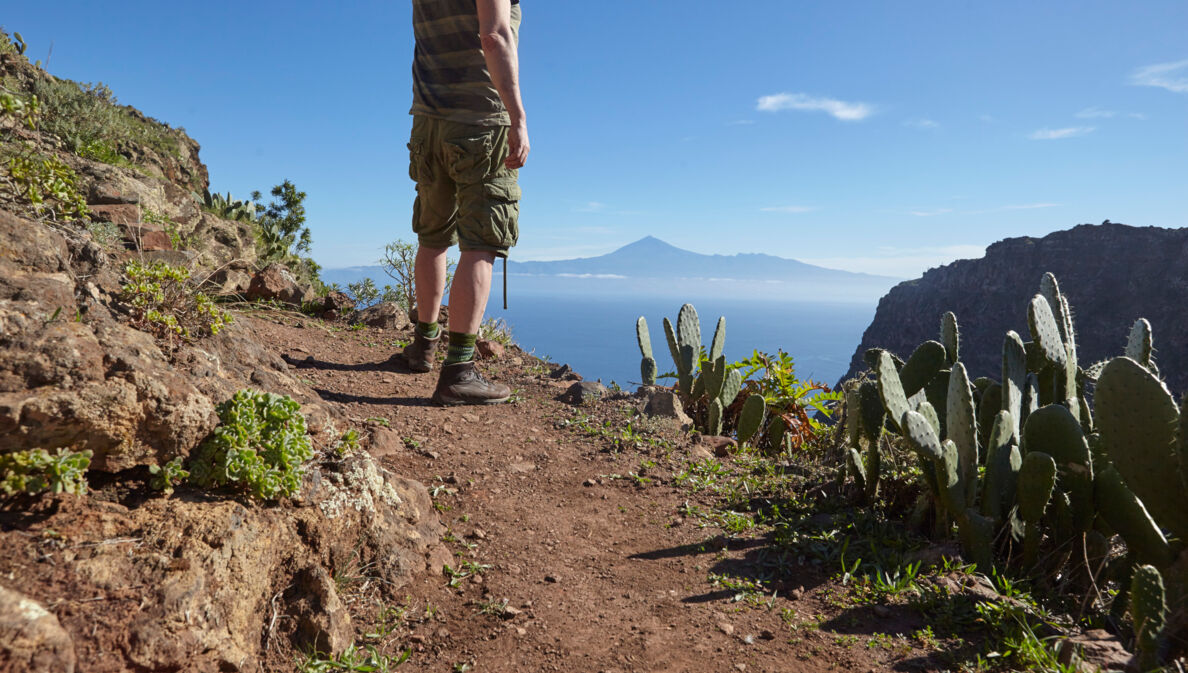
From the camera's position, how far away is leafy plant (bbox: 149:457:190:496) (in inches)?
63.3

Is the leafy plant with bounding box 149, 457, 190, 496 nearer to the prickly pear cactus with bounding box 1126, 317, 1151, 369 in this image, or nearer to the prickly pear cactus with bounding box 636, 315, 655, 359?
the prickly pear cactus with bounding box 1126, 317, 1151, 369

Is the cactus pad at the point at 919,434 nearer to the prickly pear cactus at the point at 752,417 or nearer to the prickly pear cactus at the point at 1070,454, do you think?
the prickly pear cactus at the point at 1070,454

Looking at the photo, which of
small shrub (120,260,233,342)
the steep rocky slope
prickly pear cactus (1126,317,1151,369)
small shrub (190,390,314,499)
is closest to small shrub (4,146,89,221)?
the steep rocky slope

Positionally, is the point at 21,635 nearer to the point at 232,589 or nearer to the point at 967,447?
the point at 232,589

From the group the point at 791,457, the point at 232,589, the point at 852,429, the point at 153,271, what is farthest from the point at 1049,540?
the point at 153,271

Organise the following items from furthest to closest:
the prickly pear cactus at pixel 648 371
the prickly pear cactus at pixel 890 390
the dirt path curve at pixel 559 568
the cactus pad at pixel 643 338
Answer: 1. the cactus pad at pixel 643 338
2. the prickly pear cactus at pixel 648 371
3. the prickly pear cactus at pixel 890 390
4. the dirt path curve at pixel 559 568

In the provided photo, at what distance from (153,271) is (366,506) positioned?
1.21m

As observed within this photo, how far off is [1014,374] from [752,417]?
4.76 feet

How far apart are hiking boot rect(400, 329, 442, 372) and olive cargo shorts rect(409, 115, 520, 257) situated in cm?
96

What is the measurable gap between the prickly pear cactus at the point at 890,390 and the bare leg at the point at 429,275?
242 centimetres

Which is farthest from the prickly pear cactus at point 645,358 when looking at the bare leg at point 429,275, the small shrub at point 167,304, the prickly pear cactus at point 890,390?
the small shrub at point 167,304

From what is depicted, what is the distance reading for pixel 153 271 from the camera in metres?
2.33

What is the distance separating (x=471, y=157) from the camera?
10.9ft

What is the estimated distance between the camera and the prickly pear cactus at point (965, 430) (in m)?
2.30
